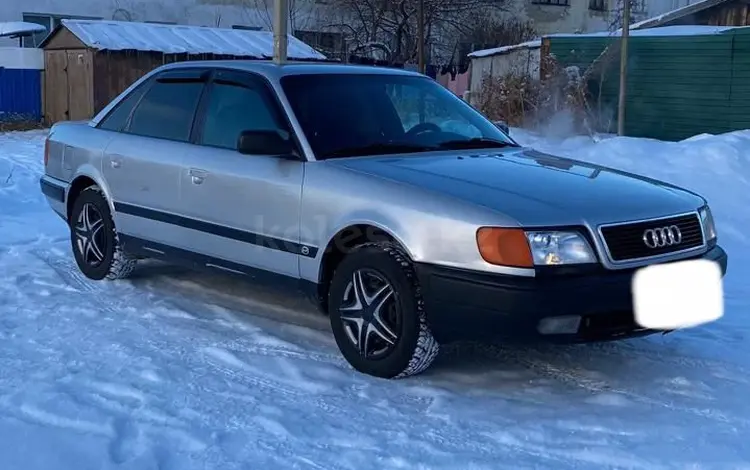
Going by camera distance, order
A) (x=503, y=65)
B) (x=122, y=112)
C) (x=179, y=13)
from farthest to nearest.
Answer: (x=179, y=13) < (x=503, y=65) < (x=122, y=112)

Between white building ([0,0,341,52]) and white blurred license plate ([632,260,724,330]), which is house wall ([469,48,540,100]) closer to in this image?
white building ([0,0,341,52])

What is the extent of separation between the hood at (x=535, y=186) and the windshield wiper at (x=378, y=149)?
9 cm

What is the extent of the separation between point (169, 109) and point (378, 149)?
1.66 meters

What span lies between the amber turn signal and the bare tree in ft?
79.7

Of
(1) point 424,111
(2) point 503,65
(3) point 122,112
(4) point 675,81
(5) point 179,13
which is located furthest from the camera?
(5) point 179,13

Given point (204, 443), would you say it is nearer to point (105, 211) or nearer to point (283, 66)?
point (283, 66)

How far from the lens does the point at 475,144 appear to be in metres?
5.57

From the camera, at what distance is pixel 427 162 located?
4992mm

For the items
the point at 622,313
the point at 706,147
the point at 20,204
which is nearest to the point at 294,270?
the point at 622,313

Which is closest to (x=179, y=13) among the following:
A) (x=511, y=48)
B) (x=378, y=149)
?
(x=511, y=48)

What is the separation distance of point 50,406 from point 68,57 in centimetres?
1840

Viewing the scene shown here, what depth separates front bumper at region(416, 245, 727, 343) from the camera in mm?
4125

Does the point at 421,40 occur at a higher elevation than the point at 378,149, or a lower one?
higher

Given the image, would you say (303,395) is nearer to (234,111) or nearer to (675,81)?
(234,111)
